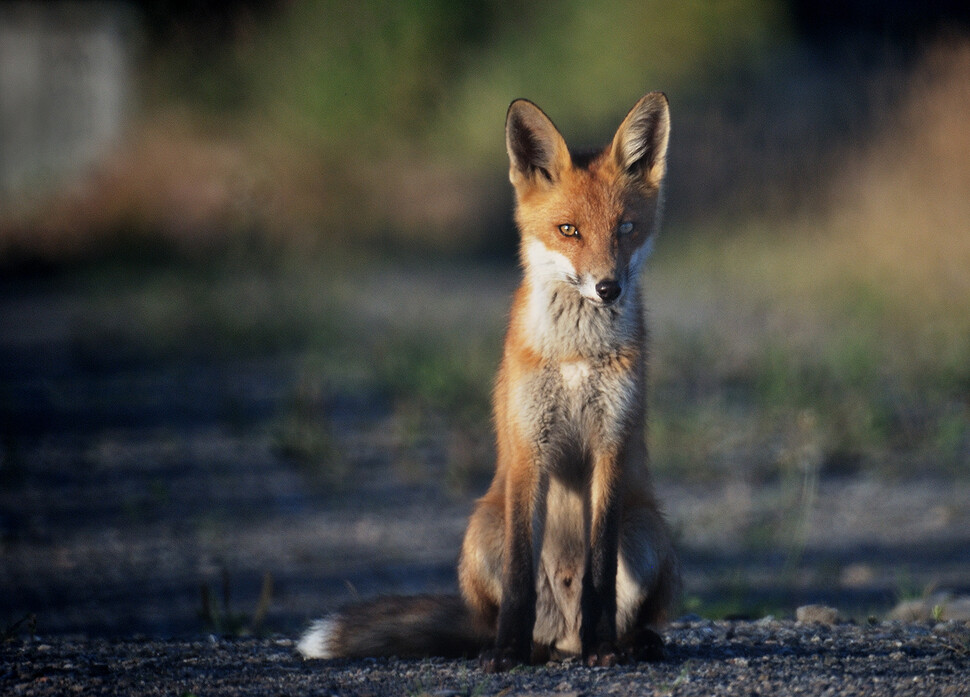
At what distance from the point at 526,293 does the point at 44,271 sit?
35.5 ft

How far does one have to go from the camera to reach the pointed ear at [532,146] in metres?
3.52

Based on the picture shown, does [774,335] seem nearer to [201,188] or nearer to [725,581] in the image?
[725,581]

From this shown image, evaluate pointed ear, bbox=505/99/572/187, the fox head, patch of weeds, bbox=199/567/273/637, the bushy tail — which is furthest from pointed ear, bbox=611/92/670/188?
patch of weeds, bbox=199/567/273/637

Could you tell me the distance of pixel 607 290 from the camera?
3.20 meters

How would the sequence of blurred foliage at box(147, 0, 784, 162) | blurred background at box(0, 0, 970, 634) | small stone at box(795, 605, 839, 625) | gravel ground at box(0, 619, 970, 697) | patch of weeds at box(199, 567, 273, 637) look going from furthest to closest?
blurred foliage at box(147, 0, 784, 162) < blurred background at box(0, 0, 970, 634) < patch of weeds at box(199, 567, 273, 637) < small stone at box(795, 605, 839, 625) < gravel ground at box(0, 619, 970, 697)

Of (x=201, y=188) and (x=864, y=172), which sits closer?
(x=864, y=172)

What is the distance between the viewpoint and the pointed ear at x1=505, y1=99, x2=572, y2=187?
352cm

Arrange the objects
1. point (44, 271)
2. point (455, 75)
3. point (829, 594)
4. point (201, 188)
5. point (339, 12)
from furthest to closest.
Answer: point (455, 75) → point (339, 12) → point (201, 188) → point (44, 271) → point (829, 594)

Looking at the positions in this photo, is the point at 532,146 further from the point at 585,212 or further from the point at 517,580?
the point at 517,580

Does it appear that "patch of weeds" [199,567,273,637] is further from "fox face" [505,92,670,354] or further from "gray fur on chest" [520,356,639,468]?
"fox face" [505,92,670,354]

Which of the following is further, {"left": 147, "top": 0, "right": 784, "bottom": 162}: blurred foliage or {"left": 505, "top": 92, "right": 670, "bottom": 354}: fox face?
{"left": 147, "top": 0, "right": 784, "bottom": 162}: blurred foliage

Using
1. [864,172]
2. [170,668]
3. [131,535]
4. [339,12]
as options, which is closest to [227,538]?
[131,535]

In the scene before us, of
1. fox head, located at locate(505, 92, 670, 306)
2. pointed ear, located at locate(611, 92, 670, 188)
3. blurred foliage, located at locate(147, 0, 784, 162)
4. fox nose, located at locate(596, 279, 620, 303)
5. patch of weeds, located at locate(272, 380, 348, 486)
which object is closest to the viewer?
fox nose, located at locate(596, 279, 620, 303)

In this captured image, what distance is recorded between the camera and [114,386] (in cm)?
838
